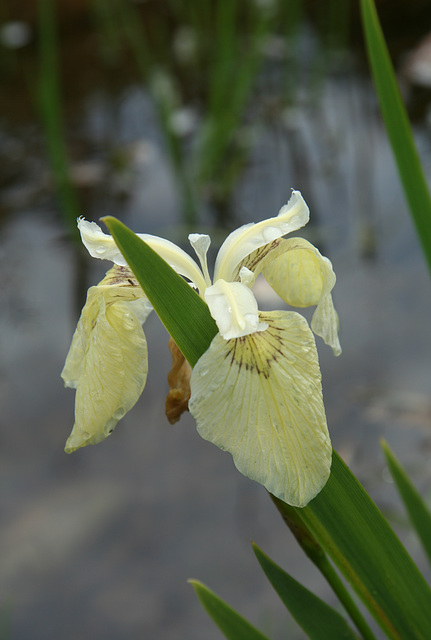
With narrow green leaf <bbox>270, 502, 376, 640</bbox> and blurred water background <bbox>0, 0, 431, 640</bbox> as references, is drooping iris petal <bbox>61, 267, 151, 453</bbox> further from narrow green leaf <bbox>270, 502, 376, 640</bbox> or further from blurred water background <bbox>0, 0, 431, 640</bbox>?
blurred water background <bbox>0, 0, 431, 640</bbox>

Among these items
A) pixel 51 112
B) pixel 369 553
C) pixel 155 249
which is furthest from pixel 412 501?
pixel 51 112

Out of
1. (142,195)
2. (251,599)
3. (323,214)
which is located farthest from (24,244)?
(251,599)

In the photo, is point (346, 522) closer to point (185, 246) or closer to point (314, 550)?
point (314, 550)

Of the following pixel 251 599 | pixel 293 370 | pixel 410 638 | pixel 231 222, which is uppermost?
pixel 231 222

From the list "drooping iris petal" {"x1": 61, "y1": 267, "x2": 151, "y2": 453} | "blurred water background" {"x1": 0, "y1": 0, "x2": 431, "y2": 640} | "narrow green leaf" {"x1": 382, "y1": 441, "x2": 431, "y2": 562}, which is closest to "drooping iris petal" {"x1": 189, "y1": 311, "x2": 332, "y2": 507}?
"drooping iris petal" {"x1": 61, "y1": 267, "x2": 151, "y2": 453}

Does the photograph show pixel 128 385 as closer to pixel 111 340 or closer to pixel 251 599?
pixel 111 340

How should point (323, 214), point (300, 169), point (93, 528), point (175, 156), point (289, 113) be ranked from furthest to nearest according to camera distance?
point (289, 113), point (300, 169), point (323, 214), point (175, 156), point (93, 528)
